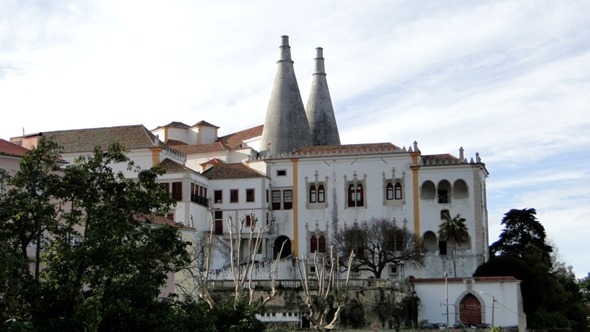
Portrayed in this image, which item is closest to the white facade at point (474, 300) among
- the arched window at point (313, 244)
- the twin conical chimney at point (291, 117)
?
the arched window at point (313, 244)

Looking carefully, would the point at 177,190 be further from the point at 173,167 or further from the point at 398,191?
the point at 398,191

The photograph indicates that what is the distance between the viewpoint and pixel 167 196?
92.2 feet

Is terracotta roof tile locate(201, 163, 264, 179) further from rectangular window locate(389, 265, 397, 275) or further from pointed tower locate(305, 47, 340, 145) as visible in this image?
rectangular window locate(389, 265, 397, 275)

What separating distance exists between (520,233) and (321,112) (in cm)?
2038

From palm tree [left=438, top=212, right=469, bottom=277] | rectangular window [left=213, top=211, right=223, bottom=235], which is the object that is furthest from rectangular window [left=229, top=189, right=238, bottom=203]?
palm tree [left=438, top=212, right=469, bottom=277]

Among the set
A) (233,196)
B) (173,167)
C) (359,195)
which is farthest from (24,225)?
(359,195)

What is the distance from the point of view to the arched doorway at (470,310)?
49.6 metres

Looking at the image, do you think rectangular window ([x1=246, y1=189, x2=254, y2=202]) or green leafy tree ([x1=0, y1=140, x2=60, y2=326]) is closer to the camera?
green leafy tree ([x1=0, y1=140, x2=60, y2=326])

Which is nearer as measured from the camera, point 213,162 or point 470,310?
point 470,310

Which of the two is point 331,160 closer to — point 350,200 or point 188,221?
point 350,200

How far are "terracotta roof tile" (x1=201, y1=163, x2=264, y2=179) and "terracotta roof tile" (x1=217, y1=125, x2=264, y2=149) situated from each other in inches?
423

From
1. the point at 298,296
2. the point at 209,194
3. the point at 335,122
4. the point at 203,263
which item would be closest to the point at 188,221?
the point at 209,194

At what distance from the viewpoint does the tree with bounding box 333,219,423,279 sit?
61.4 metres

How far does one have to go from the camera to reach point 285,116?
72062 mm
